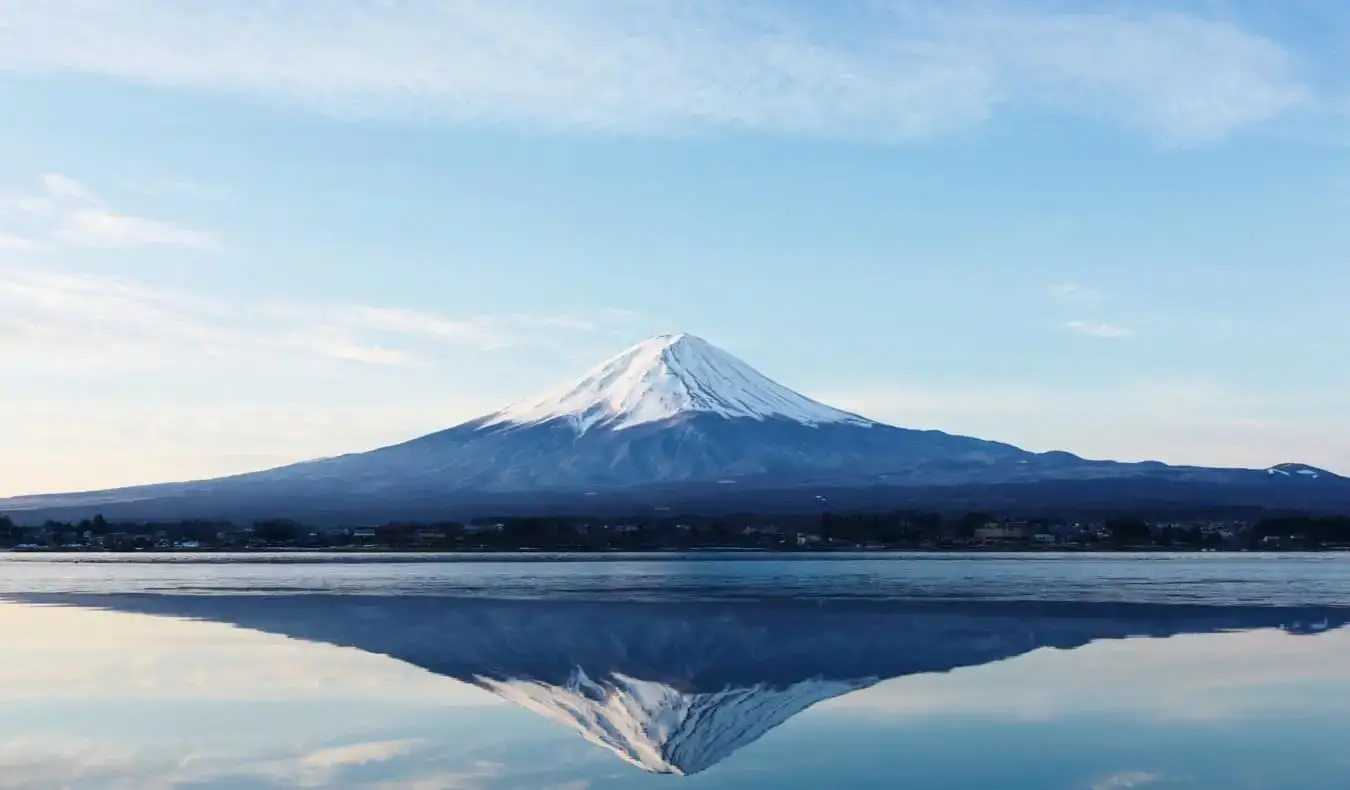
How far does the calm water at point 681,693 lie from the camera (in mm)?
11484

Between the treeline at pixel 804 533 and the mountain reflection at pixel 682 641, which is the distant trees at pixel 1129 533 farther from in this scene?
the mountain reflection at pixel 682 641

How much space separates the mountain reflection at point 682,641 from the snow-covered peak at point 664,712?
0.07 ft

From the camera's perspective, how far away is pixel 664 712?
14.6 m

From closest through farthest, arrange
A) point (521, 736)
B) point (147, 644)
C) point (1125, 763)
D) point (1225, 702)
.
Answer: point (1125, 763) < point (521, 736) < point (1225, 702) < point (147, 644)

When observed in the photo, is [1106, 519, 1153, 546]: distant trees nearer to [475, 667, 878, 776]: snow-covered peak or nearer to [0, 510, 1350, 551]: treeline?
[0, 510, 1350, 551]: treeline

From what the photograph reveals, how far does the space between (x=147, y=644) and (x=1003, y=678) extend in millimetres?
11202

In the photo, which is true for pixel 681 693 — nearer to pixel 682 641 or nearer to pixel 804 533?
pixel 682 641

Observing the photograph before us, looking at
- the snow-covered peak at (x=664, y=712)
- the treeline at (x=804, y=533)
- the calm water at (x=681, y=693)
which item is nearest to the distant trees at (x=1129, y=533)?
the treeline at (x=804, y=533)

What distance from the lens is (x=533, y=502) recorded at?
346 ft

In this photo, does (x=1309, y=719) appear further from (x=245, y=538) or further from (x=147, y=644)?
(x=245, y=538)

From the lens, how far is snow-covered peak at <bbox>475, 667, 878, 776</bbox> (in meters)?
12.4

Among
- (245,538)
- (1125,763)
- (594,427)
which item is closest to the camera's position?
(1125,763)

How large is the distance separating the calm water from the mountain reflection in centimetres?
7

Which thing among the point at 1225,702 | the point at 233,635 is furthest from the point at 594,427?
the point at 1225,702
